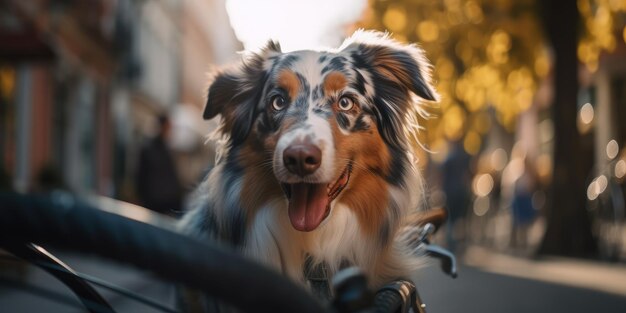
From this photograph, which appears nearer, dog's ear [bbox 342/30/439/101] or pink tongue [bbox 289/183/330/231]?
pink tongue [bbox 289/183/330/231]

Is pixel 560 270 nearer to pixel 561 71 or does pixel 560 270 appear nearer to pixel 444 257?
pixel 561 71

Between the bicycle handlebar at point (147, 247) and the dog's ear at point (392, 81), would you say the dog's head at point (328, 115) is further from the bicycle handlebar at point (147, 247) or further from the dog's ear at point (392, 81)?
the bicycle handlebar at point (147, 247)

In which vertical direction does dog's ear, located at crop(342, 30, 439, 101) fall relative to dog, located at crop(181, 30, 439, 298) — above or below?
above

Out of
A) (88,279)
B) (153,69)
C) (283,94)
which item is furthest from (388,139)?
(153,69)

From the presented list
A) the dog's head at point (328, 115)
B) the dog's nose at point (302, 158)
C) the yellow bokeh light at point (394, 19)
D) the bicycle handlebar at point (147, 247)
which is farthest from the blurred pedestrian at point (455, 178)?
the bicycle handlebar at point (147, 247)

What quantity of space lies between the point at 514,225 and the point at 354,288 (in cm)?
1609

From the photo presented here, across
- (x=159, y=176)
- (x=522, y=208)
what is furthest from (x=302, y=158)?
(x=522, y=208)

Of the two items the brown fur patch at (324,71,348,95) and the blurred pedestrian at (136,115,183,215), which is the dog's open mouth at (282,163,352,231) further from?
the blurred pedestrian at (136,115,183,215)

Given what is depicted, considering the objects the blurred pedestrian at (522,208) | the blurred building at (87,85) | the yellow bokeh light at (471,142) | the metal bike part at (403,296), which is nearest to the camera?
the metal bike part at (403,296)

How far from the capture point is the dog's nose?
5.30 ft

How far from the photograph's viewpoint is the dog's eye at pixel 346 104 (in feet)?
5.88

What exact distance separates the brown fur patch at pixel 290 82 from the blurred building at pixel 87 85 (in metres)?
8.72

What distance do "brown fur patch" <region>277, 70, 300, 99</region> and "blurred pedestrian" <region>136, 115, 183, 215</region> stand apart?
897 cm

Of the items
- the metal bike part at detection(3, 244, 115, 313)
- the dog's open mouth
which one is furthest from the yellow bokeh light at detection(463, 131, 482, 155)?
the metal bike part at detection(3, 244, 115, 313)
